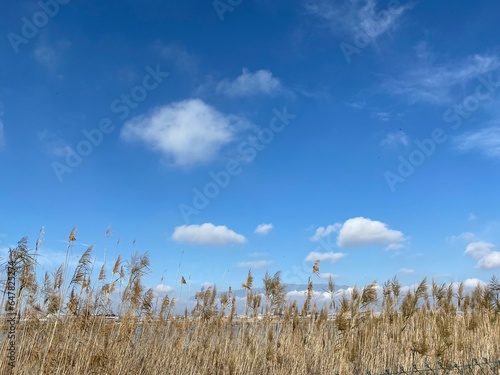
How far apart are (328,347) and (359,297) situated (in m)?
1.53

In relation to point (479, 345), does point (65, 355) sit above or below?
below

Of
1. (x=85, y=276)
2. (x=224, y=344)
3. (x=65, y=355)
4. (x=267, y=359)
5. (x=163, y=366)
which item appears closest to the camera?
(x=65, y=355)

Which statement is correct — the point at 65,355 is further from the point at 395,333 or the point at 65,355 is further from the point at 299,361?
the point at 395,333

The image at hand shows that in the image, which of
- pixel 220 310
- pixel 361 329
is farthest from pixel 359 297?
pixel 220 310

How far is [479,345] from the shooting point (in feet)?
28.4

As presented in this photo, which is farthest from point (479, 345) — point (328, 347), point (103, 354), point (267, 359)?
point (103, 354)

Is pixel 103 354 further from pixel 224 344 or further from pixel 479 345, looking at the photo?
pixel 479 345

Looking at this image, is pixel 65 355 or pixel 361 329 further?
pixel 361 329

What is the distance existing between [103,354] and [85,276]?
1.08m

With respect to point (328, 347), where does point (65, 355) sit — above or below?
below

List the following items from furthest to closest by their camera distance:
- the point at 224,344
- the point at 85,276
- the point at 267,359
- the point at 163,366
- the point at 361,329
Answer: the point at 361,329 → the point at 224,344 → the point at 267,359 → the point at 163,366 → the point at 85,276

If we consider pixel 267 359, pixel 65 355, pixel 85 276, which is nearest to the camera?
pixel 65 355

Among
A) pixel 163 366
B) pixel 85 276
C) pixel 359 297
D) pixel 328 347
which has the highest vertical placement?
pixel 359 297

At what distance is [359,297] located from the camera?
28.6ft
